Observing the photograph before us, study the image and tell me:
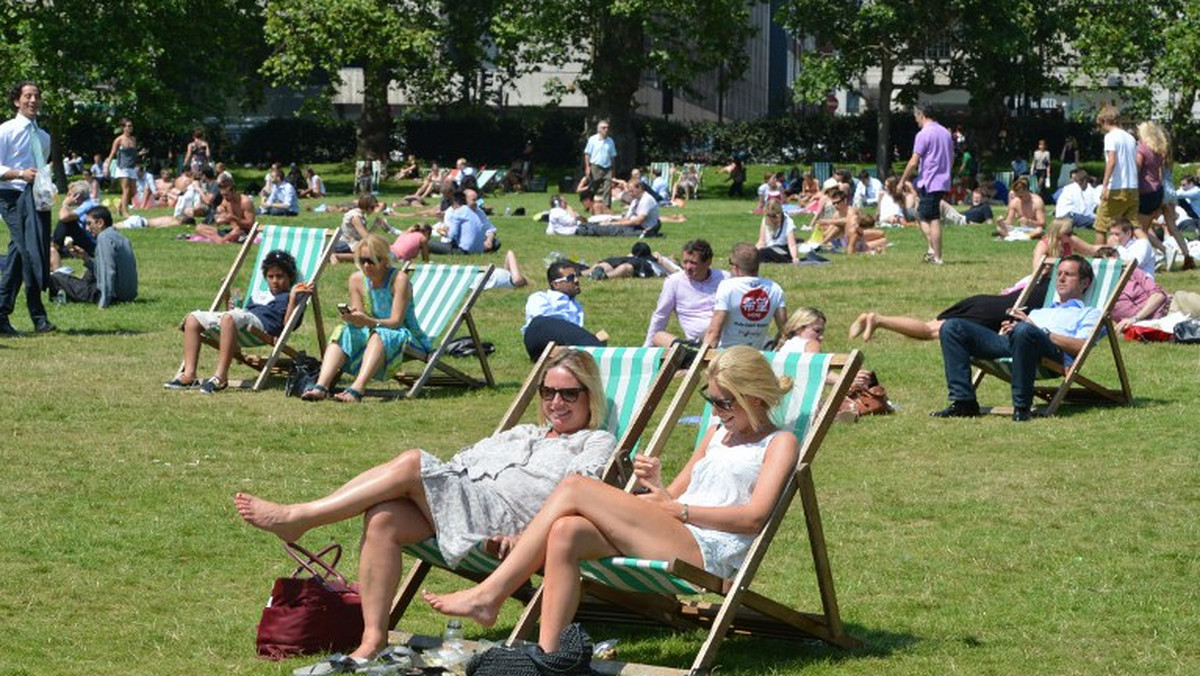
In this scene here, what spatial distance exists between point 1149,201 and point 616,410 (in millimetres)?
11621

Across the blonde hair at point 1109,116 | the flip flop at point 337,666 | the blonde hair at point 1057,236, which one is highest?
the blonde hair at point 1109,116

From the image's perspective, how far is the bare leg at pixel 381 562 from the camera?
19.4 ft

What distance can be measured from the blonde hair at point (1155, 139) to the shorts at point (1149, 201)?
0.32 meters

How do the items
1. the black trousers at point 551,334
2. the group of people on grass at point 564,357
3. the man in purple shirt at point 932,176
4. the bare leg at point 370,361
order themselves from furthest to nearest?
the man in purple shirt at point 932,176 → the black trousers at point 551,334 → the bare leg at point 370,361 → the group of people on grass at point 564,357

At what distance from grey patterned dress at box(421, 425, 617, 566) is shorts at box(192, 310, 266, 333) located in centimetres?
604

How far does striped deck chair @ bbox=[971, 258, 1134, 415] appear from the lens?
440 inches

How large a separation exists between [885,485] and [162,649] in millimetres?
4001

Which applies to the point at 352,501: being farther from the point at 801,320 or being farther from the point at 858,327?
the point at 858,327

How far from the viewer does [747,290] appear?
11.6 metres

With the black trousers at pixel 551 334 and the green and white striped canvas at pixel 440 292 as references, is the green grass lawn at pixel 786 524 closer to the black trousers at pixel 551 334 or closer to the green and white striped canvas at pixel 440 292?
the black trousers at pixel 551 334

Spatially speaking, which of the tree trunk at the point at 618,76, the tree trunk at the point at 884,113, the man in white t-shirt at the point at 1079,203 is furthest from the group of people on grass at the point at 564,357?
the tree trunk at the point at 884,113

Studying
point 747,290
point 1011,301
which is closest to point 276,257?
point 747,290

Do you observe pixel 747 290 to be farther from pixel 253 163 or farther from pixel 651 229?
pixel 253 163

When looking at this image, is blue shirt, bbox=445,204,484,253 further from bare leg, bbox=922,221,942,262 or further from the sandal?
the sandal
